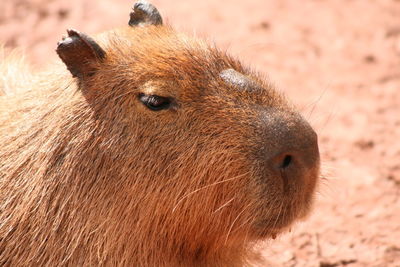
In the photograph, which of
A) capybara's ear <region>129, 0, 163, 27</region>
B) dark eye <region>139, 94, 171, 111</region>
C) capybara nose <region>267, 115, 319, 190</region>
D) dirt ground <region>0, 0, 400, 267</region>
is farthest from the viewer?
dirt ground <region>0, 0, 400, 267</region>

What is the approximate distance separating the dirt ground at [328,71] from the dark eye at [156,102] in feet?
4.32

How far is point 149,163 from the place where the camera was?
156 inches

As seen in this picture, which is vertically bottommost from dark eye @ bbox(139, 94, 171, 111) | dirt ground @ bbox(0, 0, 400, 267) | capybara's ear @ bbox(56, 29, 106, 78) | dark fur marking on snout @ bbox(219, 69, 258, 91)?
dirt ground @ bbox(0, 0, 400, 267)

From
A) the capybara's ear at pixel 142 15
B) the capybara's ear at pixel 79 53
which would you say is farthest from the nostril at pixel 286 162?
the capybara's ear at pixel 142 15

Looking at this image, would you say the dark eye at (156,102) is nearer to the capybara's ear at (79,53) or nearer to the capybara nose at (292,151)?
the capybara's ear at (79,53)

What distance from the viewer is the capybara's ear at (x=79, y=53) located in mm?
4047

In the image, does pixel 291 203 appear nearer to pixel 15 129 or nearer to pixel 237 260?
pixel 237 260

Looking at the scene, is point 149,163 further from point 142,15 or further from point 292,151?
point 142,15

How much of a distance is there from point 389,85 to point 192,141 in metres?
3.90

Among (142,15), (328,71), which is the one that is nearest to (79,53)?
(142,15)

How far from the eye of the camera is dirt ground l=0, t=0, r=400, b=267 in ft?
18.6

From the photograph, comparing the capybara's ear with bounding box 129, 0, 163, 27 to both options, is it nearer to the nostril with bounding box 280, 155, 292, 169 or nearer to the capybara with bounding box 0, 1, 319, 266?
the capybara with bounding box 0, 1, 319, 266

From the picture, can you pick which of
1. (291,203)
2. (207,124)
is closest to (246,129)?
(207,124)

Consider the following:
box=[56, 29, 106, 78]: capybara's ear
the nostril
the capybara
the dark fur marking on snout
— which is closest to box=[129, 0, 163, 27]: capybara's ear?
the capybara
